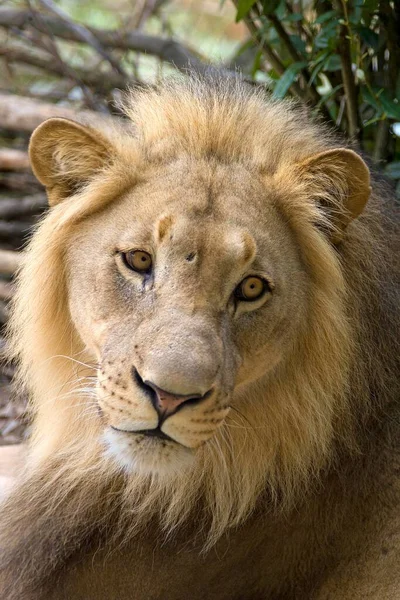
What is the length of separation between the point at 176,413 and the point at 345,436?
834mm

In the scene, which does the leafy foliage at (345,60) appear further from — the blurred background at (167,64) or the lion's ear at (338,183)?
the lion's ear at (338,183)

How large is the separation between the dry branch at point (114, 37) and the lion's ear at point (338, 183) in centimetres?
433

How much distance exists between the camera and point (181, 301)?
2770 mm

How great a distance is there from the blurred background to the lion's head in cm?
33

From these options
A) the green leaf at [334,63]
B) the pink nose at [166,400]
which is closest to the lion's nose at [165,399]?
the pink nose at [166,400]

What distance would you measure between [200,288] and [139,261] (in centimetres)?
24

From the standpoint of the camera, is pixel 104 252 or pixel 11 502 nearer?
pixel 104 252

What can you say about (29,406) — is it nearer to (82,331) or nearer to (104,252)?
(82,331)

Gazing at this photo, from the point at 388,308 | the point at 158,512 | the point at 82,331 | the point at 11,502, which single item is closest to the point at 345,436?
the point at 388,308

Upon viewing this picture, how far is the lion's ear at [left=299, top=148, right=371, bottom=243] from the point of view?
3.03 m

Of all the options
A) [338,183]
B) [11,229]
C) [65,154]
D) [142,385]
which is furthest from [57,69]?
[142,385]

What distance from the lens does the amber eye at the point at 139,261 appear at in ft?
9.53

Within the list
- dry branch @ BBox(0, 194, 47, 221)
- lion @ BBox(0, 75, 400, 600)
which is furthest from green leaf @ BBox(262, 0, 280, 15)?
dry branch @ BBox(0, 194, 47, 221)

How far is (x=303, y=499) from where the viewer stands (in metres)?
3.22
